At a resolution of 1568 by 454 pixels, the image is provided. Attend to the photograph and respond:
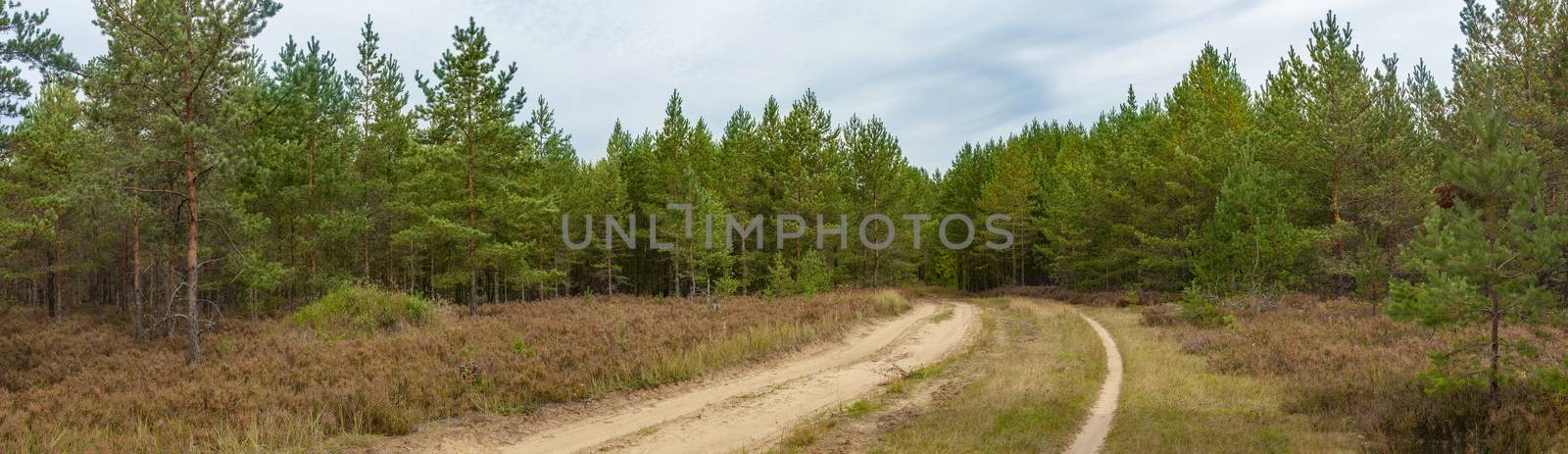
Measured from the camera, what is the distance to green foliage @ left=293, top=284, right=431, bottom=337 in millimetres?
22750

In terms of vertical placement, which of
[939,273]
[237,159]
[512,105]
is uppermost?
[512,105]

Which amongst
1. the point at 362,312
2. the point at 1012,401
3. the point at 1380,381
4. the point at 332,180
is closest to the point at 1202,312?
the point at 1380,381

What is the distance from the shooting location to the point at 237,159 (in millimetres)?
16688

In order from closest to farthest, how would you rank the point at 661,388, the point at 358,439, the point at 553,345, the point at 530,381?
the point at 358,439, the point at 530,381, the point at 661,388, the point at 553,345

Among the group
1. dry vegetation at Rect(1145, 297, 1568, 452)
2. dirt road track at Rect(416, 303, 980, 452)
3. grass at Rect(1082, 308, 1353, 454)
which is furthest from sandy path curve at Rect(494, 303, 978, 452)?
dry vegetation at Rect(1145, 297, 1568, 452)

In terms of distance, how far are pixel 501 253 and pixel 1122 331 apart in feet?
78.4

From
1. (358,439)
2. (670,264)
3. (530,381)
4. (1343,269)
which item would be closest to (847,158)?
(670,264)

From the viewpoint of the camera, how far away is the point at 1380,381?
1222cm

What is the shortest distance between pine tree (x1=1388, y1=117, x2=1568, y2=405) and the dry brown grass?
12116 mm

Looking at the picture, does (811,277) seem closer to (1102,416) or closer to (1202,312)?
(1202,312)

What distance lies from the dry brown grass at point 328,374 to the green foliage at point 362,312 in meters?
0.81

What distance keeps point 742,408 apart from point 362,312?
18.3 meters

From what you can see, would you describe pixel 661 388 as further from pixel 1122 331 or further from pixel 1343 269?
pixel 1343 269

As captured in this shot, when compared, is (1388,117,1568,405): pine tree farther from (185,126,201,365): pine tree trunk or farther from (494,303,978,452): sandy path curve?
(185,126,201,365): pine tree trunk
